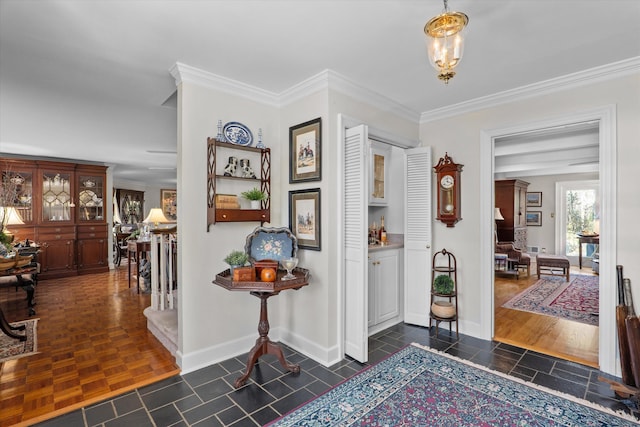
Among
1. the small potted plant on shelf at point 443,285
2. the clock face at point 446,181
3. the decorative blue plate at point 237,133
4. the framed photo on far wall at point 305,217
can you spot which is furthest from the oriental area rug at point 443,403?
the decorative blue plate at point 237,133

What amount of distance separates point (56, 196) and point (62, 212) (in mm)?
333

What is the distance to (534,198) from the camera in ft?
28.0

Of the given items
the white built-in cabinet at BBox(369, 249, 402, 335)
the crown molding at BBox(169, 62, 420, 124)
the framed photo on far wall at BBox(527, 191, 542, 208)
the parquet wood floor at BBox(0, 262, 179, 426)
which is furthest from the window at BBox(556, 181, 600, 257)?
the parquet wood floor at BBox(0, 262, 179, 426)

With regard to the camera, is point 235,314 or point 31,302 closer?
point 235,314

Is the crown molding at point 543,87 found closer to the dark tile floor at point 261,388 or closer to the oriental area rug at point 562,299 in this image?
the dark tile floor at point 261,388

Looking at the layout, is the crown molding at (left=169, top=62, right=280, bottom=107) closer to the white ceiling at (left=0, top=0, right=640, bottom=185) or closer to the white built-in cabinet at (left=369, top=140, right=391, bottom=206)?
the white ceiling at (left=0, top=0, right=640, bottom=185)

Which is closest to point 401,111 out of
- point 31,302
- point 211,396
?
point 211,396

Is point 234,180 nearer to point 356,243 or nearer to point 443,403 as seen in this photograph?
point 356,243

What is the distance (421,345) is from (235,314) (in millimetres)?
1845

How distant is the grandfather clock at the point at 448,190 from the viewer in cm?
347

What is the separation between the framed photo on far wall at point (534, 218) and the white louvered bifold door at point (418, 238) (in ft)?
22.0

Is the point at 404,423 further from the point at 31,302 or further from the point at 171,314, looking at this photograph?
the point at 31,302

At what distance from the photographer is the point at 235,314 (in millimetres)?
2928

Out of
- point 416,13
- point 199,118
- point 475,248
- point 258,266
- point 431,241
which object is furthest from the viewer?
point 431,241
